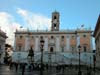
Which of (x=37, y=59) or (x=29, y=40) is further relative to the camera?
(x=29, y=40)

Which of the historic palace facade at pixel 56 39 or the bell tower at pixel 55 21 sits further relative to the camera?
the bell tower at pixel 55 21

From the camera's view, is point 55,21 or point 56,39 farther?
point 55,21

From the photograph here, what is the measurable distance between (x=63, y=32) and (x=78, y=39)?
647 centimetres

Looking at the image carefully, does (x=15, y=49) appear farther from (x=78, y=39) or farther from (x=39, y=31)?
(x=78, y=39)

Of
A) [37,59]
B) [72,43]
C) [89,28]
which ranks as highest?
[89,28]

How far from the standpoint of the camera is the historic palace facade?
8269 cm

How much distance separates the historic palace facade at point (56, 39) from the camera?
3255 inches

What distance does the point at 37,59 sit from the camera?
3123 inches

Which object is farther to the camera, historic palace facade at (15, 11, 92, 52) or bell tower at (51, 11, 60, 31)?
bell tower at (51, 11, 60, 31)

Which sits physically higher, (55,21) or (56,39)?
(55,21)

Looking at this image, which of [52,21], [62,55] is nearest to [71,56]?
[62,55]

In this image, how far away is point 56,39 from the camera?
85.5 meters

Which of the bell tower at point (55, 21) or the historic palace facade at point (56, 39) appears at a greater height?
the bell tower at point (55, 21)

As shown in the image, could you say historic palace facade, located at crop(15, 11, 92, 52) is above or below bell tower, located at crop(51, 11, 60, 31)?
below
